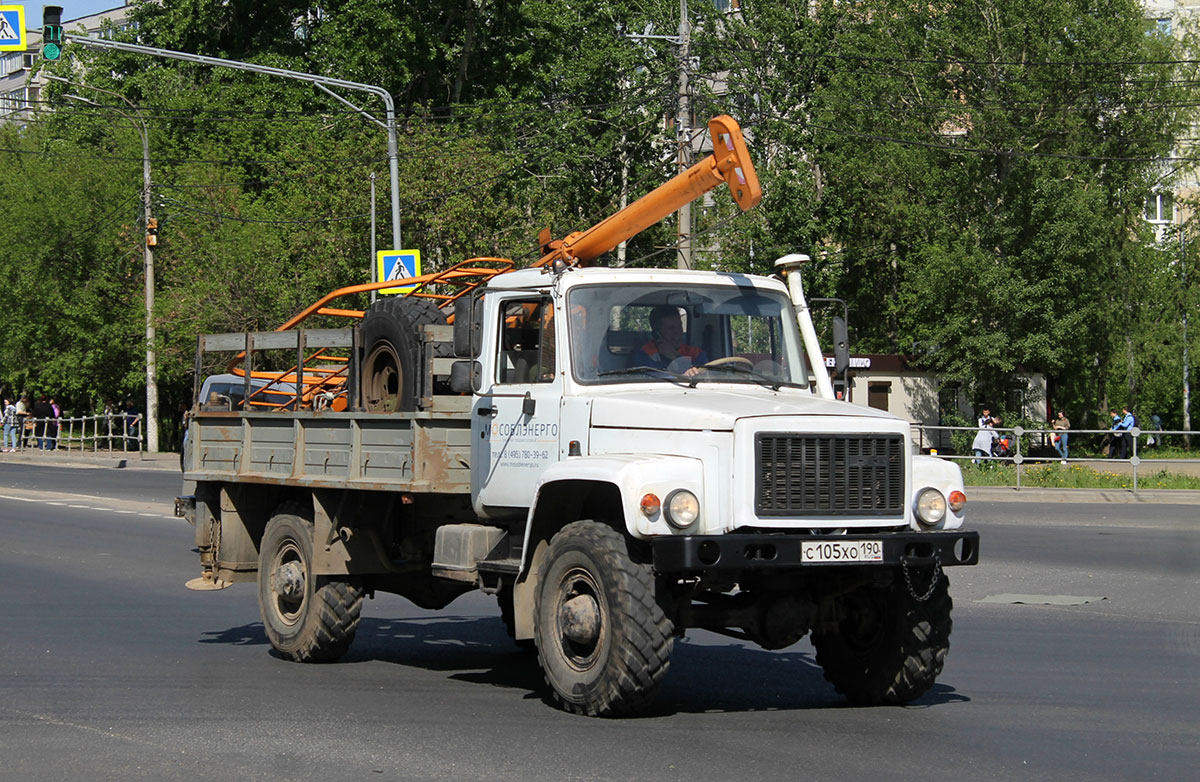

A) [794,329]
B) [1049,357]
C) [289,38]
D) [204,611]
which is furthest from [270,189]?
[794,329]

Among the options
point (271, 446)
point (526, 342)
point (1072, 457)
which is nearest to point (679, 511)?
point (526, 342)

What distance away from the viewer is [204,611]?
13.9 meters

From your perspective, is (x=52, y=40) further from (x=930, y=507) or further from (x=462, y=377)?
(x=930, y=507)

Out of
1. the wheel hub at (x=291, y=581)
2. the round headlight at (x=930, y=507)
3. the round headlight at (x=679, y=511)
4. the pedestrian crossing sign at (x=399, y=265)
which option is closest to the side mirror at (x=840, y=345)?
the round headlight at (x=930, y=507)

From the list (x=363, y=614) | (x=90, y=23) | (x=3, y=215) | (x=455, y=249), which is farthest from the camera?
(x=90, y=23)

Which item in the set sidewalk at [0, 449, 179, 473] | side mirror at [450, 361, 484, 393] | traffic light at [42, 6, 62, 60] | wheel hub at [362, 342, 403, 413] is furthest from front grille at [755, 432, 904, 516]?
sidewalk at [0, 449, 179, 473]

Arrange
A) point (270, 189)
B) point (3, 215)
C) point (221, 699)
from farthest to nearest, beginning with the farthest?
point (3, 215), point (270, 189), point (221, 699)

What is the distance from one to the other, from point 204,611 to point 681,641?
4.53 metres

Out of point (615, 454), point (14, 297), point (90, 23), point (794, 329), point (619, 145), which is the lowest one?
point (615, 454)

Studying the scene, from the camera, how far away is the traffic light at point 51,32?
855 inches

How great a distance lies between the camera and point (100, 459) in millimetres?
45469

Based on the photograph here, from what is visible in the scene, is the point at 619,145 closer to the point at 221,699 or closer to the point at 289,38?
the point at 289,38

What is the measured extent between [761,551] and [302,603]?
13.8 feet

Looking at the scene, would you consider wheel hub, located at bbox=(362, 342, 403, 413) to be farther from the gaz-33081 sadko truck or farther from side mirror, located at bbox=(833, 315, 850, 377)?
side mirror, located at bbox=(833, 315, 850, 377)
